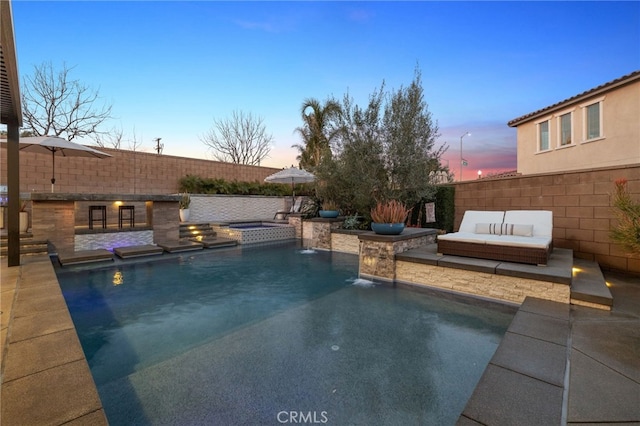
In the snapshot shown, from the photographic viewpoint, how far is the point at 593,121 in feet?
37.5

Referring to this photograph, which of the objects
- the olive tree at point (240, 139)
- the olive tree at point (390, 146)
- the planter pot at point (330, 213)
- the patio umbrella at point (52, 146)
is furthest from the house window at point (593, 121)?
the olive tree at point (240, 139)

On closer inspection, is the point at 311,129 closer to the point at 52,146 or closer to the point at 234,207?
the point at 234,207

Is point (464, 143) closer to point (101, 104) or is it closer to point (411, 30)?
point (411, 30)

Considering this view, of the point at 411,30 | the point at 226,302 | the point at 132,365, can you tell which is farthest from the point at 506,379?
the point at 411,30

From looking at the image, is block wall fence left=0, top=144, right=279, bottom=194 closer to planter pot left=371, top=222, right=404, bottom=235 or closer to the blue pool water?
the blue pool water

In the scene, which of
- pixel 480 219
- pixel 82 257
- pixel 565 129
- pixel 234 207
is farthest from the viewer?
pixel 234 207

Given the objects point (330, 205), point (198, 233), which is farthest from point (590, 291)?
point (198, 233)

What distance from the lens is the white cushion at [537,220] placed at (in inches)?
195

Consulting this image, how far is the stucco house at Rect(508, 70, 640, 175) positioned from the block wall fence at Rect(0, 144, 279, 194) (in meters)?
15.4

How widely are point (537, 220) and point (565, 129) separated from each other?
36.1ft

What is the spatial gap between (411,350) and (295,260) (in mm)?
4843

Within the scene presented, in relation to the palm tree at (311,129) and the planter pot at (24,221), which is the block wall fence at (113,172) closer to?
the planter pot at (24,221)

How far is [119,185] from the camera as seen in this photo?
11.4 m

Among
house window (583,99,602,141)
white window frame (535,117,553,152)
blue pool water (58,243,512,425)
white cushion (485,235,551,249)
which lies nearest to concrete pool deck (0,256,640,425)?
blue pool water (58,243,512,425)
